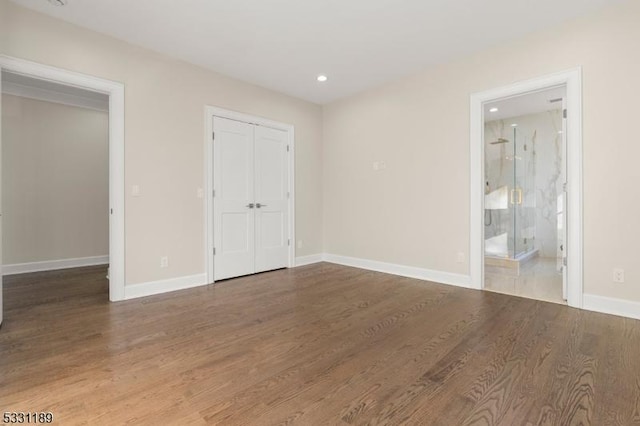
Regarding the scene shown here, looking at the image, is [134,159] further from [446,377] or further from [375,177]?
[446,377]

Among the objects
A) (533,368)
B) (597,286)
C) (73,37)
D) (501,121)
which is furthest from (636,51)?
(73,37)

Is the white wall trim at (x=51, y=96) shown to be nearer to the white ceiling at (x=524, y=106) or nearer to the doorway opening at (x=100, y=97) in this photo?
the doorway opening at (x=100, y=97)

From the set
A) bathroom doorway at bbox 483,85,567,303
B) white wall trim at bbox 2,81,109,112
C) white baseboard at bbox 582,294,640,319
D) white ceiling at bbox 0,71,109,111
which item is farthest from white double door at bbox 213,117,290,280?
white baseboard at bbox 582,294,640,319

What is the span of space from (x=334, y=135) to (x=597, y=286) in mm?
3804

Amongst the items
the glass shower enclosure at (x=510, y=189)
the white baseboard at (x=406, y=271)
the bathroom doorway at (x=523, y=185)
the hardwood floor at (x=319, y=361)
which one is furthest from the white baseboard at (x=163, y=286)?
the glass shower enclosure at (x=510, y=189)

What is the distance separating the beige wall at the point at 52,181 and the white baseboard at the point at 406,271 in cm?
406

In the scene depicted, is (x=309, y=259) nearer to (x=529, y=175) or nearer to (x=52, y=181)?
(x=52, y=181)

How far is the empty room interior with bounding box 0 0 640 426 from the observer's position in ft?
5.44

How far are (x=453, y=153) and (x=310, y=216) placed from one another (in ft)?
7.96

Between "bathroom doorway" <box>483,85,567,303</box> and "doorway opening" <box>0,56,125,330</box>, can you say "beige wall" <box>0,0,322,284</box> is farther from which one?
"bathroom doorway" <box>483,85,567,303</box>

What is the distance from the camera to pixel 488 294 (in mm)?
3275

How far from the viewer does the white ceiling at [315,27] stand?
261 cm

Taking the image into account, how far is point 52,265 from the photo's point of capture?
4.64 meters

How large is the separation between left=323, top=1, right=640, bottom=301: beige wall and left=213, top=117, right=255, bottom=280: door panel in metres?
1.48
